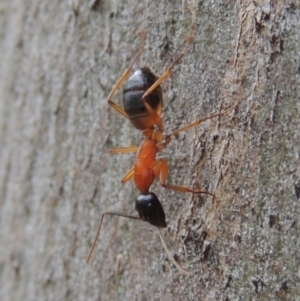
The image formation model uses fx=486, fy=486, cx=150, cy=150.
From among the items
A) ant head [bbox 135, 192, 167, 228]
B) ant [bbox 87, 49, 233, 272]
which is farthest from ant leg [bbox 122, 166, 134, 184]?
ant head [bbox 135, 192, 167, 228]

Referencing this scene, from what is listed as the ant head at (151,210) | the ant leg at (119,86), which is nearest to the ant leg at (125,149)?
the ant leg at (119,86)

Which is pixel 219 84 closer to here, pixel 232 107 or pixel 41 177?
pixel 232 107

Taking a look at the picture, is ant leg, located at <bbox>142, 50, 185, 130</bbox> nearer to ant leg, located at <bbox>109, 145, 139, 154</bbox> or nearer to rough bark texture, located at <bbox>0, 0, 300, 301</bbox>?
rough bark texture, located at <bbox>0, 0, 300, 301</bbox>

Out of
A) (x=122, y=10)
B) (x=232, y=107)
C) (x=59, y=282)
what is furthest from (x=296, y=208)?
(x=59, y=282)

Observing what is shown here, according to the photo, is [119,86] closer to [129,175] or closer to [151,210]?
[129,175]

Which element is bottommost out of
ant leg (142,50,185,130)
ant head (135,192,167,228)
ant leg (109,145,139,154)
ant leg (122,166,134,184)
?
ant head (135,192,167,228)

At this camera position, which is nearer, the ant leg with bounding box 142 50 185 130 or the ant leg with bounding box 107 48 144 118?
the ant leg with bounding box 142 50 185 130

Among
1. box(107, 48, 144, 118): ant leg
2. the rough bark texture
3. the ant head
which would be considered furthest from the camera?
box(107, 48, 144, 118): ant leg
